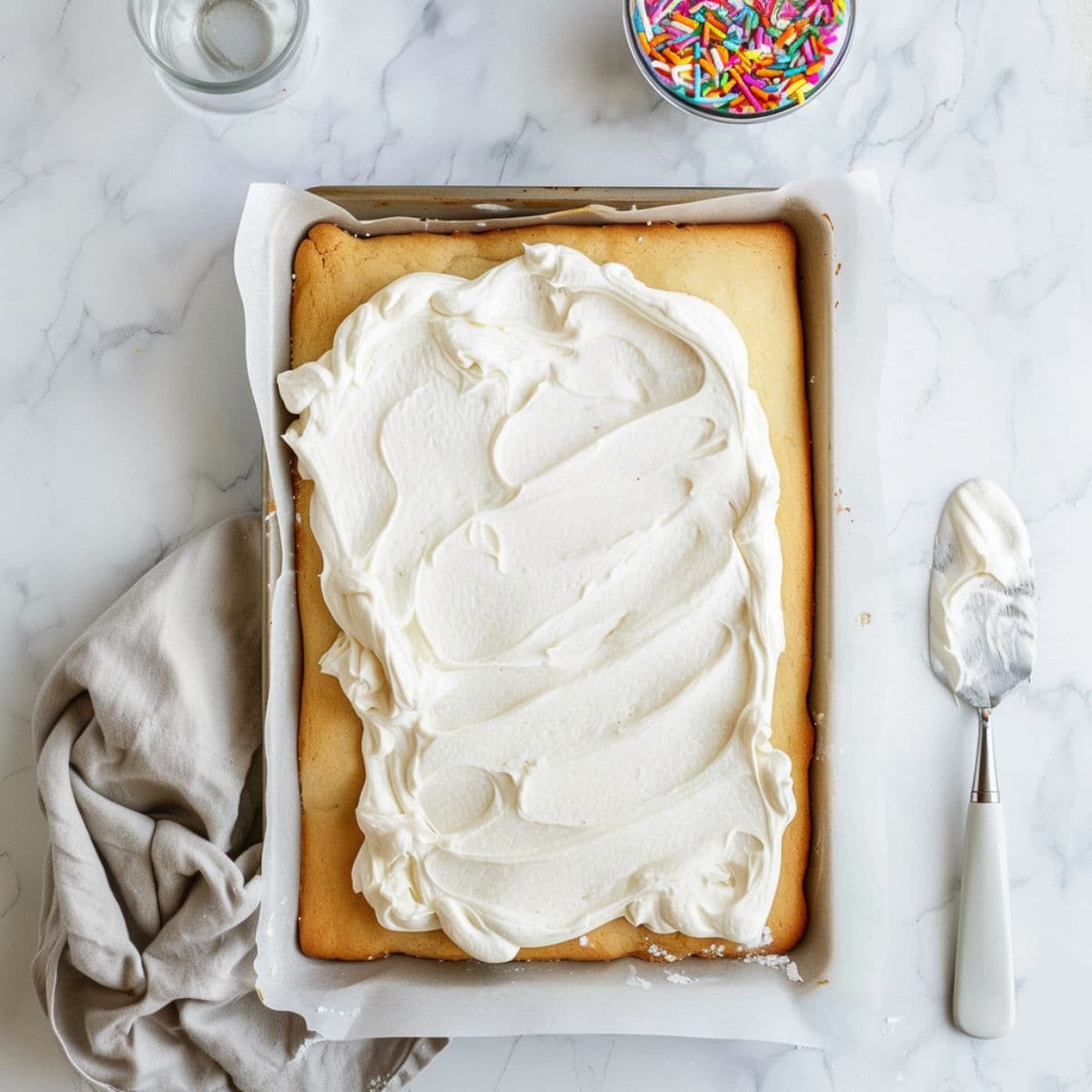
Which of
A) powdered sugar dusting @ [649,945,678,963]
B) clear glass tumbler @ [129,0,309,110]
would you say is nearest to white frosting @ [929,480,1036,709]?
powdered sugar dusting @ [649,945,678,963]

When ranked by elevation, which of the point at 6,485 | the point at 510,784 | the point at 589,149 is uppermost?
the point at 589,149

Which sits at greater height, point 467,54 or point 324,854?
point 467,54

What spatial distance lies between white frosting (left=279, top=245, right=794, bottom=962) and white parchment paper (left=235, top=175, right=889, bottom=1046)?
13 cm

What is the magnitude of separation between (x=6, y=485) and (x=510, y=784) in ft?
3.53

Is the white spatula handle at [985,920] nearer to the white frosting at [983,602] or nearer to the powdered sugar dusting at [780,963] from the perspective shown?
the white frosting at [983,602]

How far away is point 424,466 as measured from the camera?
5.20ft

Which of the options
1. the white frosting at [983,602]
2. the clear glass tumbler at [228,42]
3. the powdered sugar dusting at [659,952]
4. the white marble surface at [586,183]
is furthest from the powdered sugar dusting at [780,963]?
the clear glass tumbler at [228,42]

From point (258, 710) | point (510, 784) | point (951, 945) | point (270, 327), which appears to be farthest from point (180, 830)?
point (951, 945)

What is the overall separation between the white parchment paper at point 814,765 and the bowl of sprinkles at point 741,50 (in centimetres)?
17

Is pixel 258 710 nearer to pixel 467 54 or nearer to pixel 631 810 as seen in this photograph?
pixel 631 810

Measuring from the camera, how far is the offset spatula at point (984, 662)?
1.78 m

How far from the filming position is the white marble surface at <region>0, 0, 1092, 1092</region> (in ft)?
6.01

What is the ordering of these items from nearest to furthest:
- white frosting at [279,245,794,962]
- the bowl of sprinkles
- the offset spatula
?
white frosting at [279,245,794,962] < the bowl of sprinkles < the offset spatula

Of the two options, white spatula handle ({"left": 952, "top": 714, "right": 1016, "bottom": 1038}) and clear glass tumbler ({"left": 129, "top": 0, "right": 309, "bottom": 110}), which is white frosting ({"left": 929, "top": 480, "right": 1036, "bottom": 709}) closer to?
white spatula handle ({"left": 952, "top": 714, "right": 1016, "bottom": 1038})
